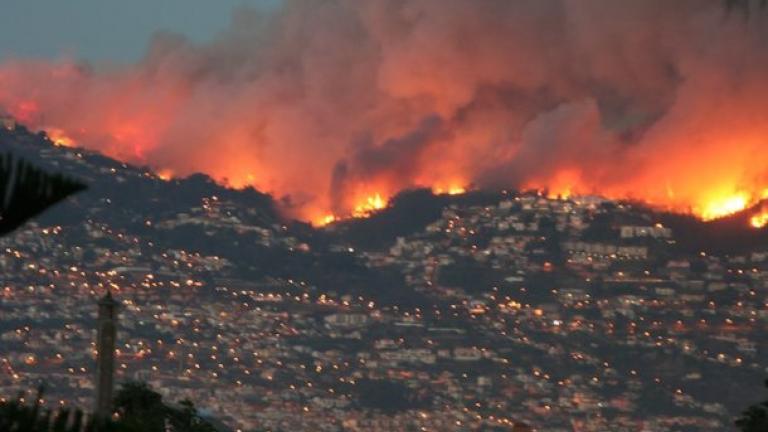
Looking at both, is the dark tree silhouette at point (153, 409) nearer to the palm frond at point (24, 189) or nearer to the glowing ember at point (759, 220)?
the palm frond at point (24, 189)

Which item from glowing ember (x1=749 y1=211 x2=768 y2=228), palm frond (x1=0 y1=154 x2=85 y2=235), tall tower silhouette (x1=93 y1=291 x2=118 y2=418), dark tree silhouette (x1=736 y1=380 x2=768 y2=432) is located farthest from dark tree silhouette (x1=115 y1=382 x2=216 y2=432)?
glowing ember (x1=749 y1=211 x2=768 y2=228)

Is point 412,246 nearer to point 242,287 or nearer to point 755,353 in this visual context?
point 242,287

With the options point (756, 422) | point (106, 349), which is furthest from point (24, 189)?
point (756, 422)

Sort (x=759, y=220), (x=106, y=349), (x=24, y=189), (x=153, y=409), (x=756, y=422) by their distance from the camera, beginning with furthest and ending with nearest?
(x=759, y=220) < (x=756, y=422) < (x=153, y=409) < (x=106, y=349) < (x=24, y=189)

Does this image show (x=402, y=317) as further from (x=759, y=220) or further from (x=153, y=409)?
(x=153, y=409)

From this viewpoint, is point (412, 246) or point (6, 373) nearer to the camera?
point (6, 373)

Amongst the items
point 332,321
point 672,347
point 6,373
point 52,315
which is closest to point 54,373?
point 6,373

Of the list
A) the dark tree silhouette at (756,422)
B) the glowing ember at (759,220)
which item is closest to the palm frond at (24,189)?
the dark tree silhouette at (756,422)

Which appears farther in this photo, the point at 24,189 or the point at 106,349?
the point at 106,349

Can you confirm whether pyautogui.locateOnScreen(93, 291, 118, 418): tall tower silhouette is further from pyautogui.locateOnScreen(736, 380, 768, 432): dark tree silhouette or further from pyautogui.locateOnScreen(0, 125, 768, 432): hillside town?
pyautogui.locateOnScreen(0, 125, 768, 432): hillside town
